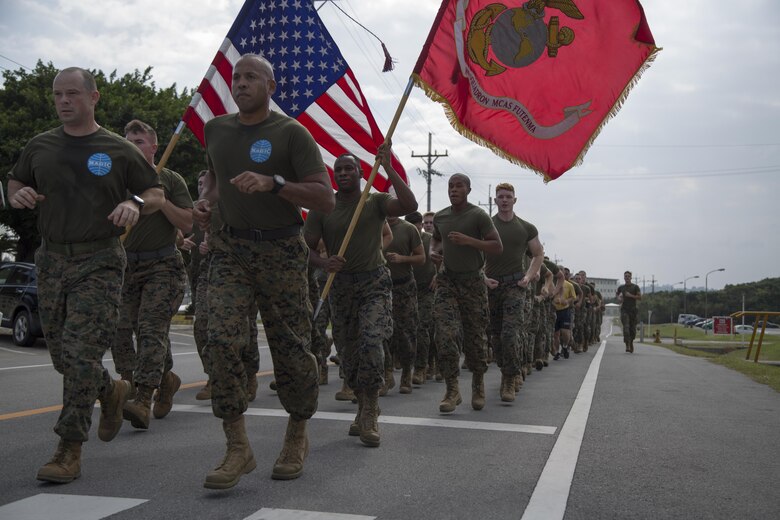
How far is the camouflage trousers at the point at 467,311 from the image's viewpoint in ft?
24.1

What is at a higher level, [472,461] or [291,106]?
[291,106]

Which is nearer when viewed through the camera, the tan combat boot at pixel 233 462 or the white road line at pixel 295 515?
A: the white road line at pixel 295 515

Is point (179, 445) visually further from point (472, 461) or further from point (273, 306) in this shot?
point (472, 461)

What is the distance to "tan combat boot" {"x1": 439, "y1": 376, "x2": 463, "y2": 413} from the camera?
6.82 metres

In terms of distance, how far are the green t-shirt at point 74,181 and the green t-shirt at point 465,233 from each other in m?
3.64

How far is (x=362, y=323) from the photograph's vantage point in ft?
19.5

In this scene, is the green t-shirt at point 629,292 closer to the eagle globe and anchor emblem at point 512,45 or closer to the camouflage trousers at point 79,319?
the eagle globe and anchor emblem at point 512,45

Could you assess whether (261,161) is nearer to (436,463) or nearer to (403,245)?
(436,463)

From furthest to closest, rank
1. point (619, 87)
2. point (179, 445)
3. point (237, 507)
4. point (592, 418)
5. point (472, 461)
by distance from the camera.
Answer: point (619, 87) → point (592, 418) → point (179, 445) → point (472, 461) → point (237, 507)

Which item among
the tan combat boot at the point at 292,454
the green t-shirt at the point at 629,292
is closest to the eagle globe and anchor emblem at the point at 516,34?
the tan combat boot at the point at 292,454

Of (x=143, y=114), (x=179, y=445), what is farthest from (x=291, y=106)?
(x=143, y=114)

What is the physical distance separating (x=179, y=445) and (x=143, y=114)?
2248cm

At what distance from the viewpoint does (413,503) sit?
149 inches

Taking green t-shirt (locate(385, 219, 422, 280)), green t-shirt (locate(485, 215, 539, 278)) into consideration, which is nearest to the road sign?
green t-shirt (locate(485, 215, 539, 278))
